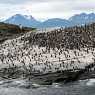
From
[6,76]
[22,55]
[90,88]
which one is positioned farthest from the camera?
[22,55]

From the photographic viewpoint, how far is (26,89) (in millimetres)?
66000

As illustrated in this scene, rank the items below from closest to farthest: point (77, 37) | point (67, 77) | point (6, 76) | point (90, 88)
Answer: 1. point (90, 88)
2. point (67, 77)
3. point (6, 76)
4. point (77, 37)

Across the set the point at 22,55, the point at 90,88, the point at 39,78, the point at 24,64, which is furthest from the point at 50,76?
the point at 22,55

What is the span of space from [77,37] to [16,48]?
16.2 m

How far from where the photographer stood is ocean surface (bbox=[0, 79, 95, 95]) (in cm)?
6203

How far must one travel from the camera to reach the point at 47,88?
214 feet

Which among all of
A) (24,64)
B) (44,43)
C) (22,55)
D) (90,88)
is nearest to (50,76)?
(90,88)

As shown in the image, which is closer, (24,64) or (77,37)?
(24,64)

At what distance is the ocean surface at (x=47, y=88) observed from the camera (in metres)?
62.0

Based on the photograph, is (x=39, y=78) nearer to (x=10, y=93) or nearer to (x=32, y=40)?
(x=10, y=93)

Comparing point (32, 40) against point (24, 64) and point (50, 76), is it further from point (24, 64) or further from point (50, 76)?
point (50, 76)

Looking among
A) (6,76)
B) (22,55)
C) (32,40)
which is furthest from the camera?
(32,40)

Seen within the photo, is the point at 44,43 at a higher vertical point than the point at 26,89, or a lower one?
higher

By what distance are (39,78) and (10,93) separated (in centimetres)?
802
